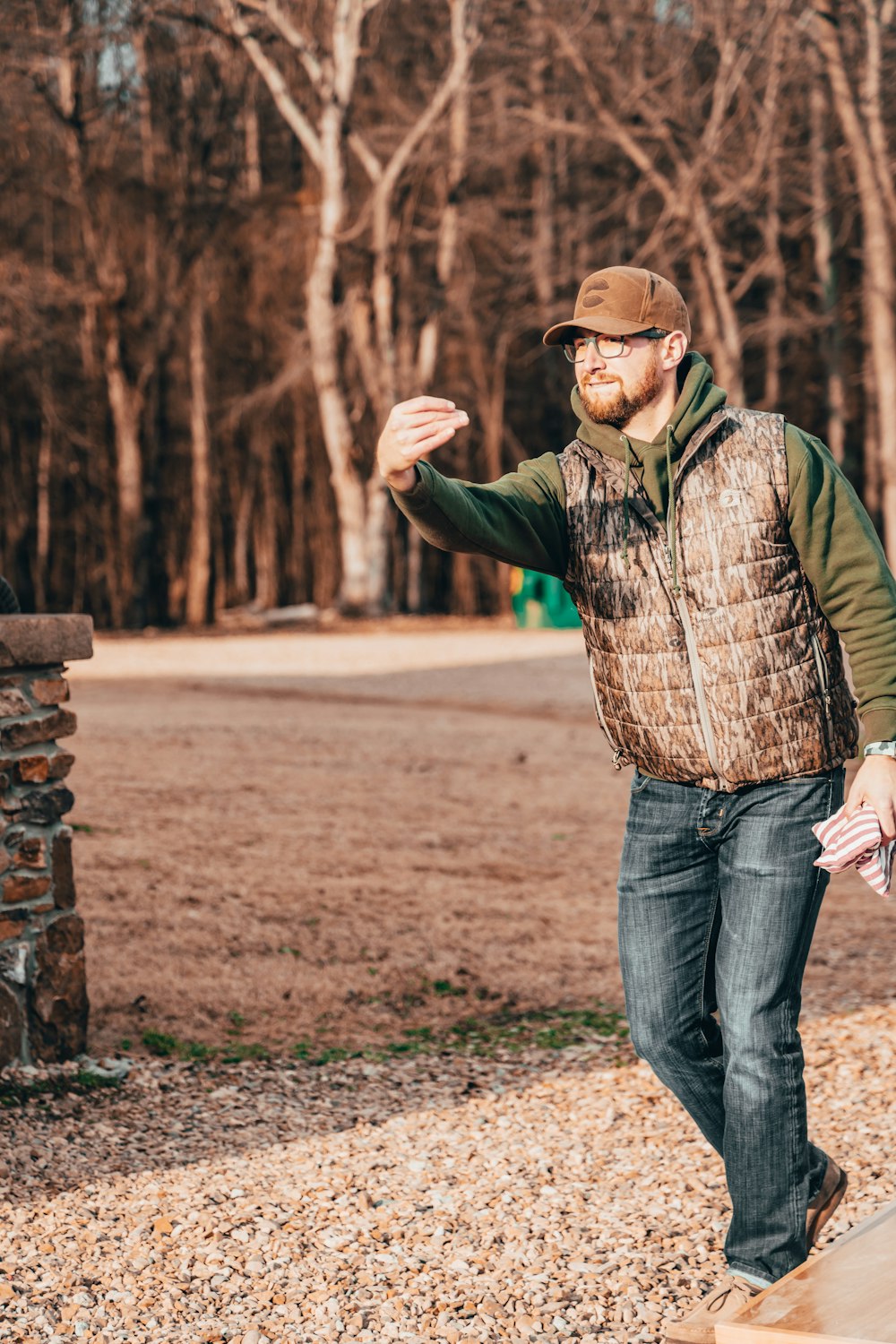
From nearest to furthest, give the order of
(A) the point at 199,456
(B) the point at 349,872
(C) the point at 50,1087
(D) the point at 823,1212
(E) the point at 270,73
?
(D) the point at 823,1212
(C) the point at 50,1087
(B) the point at 349,872
(E) the point at 270,73
(A) the point at 199,456

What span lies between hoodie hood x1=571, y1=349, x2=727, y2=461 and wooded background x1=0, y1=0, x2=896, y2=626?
1985 cm

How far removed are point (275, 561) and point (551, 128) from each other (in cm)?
1517

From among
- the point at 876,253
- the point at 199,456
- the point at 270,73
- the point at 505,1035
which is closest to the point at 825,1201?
the point at 505,1035

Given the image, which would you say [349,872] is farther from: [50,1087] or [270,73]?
[270,73]

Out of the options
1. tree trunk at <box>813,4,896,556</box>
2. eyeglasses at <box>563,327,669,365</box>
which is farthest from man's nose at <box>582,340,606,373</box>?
tree trunk at <box>813,4,896,556</box>

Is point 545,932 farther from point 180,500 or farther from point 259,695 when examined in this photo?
point 180,500

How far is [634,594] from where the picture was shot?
10.4 feet

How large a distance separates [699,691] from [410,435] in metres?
0.76

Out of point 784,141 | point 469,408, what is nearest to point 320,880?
point 784,141

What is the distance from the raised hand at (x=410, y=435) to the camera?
113 inches

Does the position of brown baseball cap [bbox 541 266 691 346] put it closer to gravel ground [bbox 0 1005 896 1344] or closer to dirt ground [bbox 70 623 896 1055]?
A: gravel ground [bbox 0 1005 896 1344]

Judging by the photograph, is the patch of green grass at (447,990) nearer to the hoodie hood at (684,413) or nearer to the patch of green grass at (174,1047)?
the patch of green grass at (174,1047)

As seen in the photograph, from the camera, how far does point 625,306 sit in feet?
10.3

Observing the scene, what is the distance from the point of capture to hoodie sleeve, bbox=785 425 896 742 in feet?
9.97
